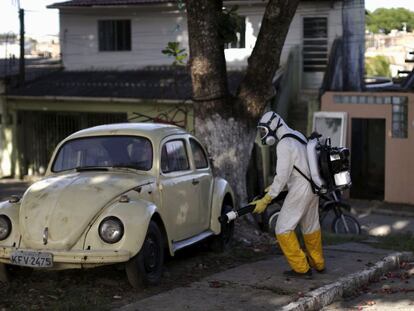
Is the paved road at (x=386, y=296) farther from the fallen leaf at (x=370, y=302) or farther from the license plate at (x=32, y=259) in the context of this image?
the license plate at (x=32, y=259)

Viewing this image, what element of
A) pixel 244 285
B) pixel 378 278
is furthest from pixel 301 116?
pixel 244 285

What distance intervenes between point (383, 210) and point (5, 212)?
11235mm

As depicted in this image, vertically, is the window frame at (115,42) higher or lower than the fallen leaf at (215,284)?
higher

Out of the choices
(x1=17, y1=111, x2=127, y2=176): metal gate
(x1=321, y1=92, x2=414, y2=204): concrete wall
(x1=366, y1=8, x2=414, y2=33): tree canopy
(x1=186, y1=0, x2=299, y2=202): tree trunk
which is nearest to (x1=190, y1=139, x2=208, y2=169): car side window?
(x1=186, y1=0, x2=299, y2=202): tree trunk

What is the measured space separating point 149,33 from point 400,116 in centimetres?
901

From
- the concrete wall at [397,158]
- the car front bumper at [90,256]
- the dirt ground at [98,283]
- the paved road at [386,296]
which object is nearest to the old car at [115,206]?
the car front bumper at [90,256]

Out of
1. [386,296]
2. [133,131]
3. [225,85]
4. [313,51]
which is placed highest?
[313,51]

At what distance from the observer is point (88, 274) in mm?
7457

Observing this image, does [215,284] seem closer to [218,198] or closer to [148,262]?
[148,262]

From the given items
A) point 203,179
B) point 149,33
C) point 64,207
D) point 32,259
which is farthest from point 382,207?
point 32,259

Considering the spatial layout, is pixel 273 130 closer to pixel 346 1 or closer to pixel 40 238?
pixel 40 238

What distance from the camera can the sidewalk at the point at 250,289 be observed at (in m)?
6.34

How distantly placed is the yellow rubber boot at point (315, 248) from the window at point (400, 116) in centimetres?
1051

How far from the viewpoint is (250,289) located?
7.02 m
